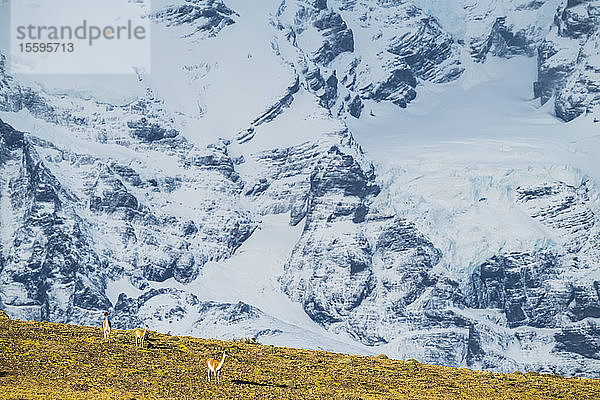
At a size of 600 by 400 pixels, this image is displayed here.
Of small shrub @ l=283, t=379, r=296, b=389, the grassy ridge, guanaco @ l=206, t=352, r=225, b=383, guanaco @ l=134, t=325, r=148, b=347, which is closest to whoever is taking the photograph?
the grassy ridge

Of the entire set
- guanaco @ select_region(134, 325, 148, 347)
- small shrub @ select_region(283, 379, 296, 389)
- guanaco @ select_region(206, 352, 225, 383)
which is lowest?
guanaco @ select_region(134, 325, 148, 347)

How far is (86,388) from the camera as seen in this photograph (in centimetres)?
4422

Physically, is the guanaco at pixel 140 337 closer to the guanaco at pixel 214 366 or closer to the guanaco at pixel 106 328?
the guanaco at pixel 106 328

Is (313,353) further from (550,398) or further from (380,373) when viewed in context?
(550,398)

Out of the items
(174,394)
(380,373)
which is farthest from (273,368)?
(174,394)

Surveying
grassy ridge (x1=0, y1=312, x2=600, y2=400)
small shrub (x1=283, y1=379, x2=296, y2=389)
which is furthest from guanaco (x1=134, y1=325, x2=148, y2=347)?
small shrub (x1=283, y1=379, x2=296, y2=389)

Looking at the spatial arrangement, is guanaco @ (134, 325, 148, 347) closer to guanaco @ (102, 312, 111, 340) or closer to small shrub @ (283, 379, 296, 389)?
guanaco @ (102, 312, 111, 340)

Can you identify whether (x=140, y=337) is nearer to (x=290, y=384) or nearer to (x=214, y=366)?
(x=214, y=366)

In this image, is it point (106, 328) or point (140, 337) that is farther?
point (106, 328)

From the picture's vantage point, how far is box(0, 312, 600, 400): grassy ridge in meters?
44.8

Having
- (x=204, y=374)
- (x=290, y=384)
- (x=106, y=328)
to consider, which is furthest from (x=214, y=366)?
(x=106, y=328)

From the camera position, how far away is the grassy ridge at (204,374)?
44.8 m

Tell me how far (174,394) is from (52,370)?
479 cm

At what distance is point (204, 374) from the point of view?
47.9 metres
